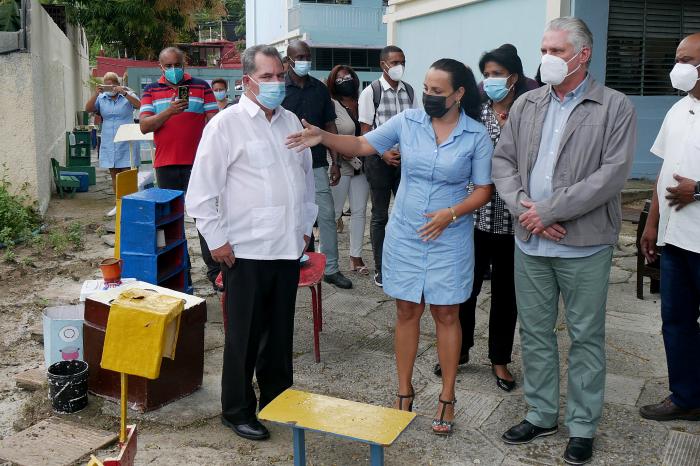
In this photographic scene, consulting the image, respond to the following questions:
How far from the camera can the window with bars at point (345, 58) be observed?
85.0 feet

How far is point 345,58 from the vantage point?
1032 inches

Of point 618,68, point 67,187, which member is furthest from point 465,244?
point 67,187

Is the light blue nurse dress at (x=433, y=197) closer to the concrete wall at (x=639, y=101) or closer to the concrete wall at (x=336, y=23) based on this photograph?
the concrete wall at (x=639, y=101)

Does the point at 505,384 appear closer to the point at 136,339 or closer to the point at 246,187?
the point at 246,187

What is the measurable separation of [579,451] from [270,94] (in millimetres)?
2230

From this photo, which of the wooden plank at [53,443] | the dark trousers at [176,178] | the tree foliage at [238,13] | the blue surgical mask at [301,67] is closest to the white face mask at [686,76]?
the blue surgical mask at [301,67]

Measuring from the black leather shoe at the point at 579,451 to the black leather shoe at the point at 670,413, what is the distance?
0.60 m

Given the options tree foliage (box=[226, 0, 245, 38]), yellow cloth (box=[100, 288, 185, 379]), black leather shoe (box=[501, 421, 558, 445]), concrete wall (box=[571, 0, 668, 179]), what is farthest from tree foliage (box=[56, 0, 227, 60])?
black leather shoe (box=[501, 421, 558, 445])

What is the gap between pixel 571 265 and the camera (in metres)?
3.43

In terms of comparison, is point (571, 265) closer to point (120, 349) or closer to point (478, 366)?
point (478, 366)

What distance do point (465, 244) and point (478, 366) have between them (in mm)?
1269

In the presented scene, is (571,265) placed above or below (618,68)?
below

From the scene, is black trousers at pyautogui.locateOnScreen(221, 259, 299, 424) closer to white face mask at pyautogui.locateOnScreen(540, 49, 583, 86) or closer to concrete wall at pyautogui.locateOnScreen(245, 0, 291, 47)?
white face mask at pyautogui.locateOnScreen(540, 49, 583, 86)

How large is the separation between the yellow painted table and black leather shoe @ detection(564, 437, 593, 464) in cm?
92
